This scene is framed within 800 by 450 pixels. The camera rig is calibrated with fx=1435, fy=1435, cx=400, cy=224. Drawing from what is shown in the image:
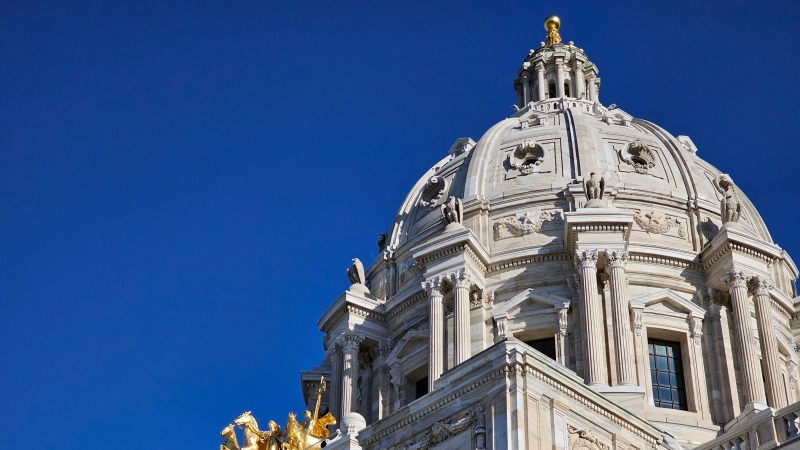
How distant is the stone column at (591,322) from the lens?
49406 millimetres

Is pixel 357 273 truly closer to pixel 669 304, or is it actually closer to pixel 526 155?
pixel 526 155

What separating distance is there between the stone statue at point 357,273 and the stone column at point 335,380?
3.73m

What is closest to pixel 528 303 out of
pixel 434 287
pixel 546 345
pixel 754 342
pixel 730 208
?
pixel 546 345

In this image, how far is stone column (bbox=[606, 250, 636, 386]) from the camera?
49344mm

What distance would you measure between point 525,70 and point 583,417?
146ft

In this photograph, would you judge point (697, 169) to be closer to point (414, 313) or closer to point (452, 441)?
point (414, 313)

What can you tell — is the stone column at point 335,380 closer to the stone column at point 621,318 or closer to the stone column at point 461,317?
the stone column at point 461,317

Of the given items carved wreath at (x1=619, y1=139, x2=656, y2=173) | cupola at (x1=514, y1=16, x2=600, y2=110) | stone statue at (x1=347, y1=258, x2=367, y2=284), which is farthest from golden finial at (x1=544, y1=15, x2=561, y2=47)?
stone statue at (x1=347, y1=258, x2=367, y2=284)

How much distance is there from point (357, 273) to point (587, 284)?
12.4 metres

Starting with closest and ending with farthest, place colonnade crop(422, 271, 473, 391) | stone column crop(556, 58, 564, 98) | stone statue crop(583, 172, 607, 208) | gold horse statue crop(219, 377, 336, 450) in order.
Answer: gold horse statue crop(219, 377, 336, 450) < colonnade crop(422, 271, 473, 391) < stone statue crop(583, 172, 607, 208) < stone column crop(556, 58, 564, 98)

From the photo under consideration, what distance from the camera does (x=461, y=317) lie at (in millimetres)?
53156

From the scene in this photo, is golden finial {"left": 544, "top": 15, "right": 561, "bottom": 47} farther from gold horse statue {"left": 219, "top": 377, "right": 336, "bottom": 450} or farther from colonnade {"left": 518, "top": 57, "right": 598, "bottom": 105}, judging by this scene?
gold horse statue {"left": 219, "top": 377, "right": 336, "bottom": 450}

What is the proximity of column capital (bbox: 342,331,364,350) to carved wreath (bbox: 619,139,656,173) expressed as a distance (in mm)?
13860

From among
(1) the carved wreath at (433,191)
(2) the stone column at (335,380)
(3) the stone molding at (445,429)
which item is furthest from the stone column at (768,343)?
(3) the stone molding at (445,429)
